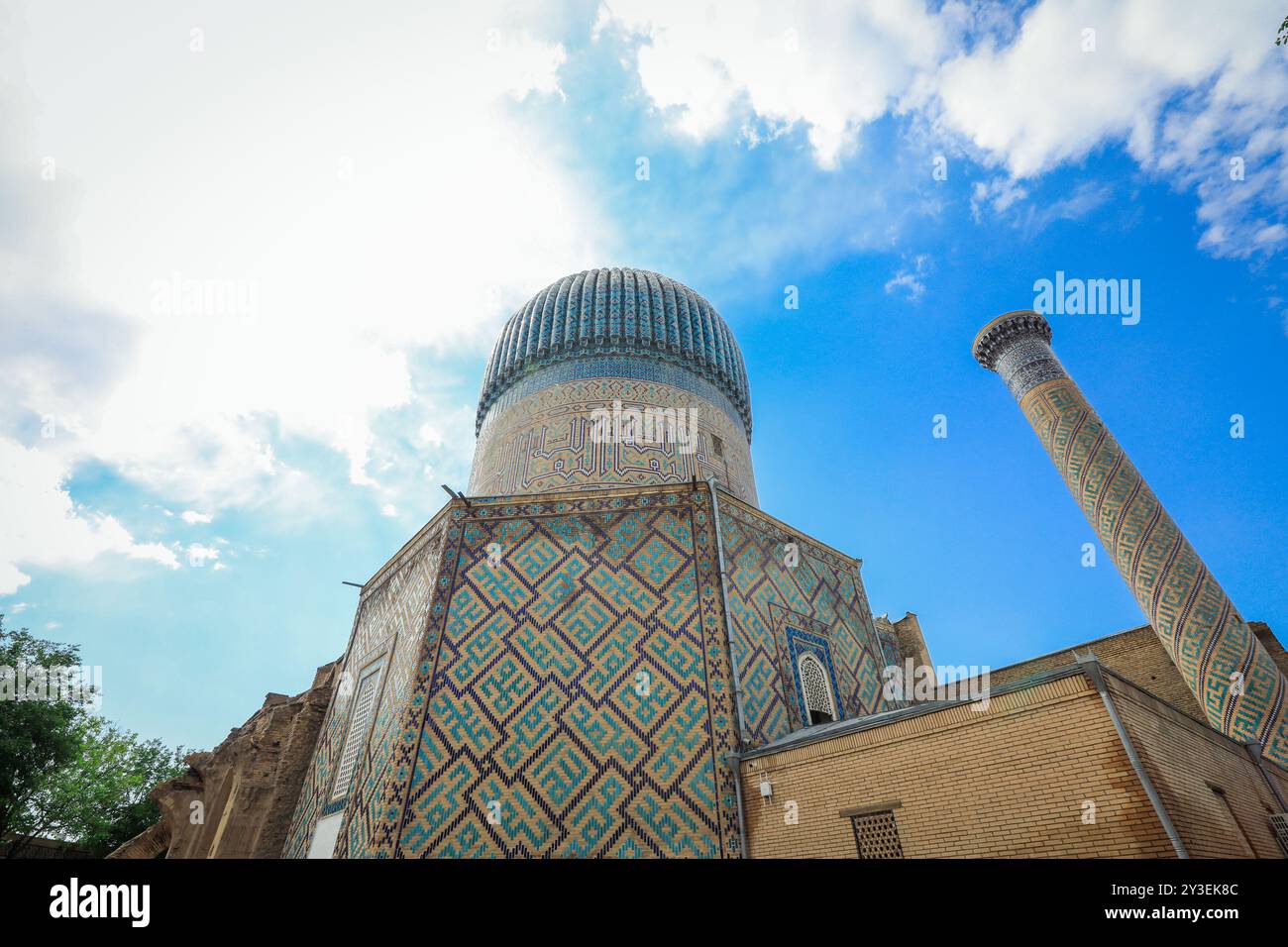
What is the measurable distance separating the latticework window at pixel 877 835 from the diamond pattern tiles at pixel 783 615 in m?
1.38

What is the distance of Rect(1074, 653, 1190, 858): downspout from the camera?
3367 mm

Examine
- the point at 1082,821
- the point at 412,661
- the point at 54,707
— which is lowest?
the point at 1082,821

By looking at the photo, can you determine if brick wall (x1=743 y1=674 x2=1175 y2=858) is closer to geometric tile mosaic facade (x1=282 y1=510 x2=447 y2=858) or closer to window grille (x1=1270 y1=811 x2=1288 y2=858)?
window grille (x1=1270 y1=811 x2=1288 y2=858)

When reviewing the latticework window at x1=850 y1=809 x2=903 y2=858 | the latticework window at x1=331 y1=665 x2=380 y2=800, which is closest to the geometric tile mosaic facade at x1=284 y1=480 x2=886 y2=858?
the latticework window at x1=331 y1=665 x2=380 y2=800

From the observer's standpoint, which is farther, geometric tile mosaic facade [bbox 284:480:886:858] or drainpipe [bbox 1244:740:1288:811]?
drainpipe [bbox 1244:740:1288:811]

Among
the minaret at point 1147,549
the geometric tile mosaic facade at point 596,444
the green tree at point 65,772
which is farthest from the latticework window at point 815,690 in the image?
the green tree at point 65,772

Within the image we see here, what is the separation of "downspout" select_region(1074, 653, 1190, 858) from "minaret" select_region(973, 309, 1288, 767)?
380 centimetres

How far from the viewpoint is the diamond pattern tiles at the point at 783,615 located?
6.31m

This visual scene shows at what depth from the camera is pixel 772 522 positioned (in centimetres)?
782

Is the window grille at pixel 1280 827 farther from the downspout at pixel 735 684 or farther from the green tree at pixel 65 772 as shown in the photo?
the green tree at pixel 65 772

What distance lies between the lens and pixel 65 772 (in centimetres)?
1257
